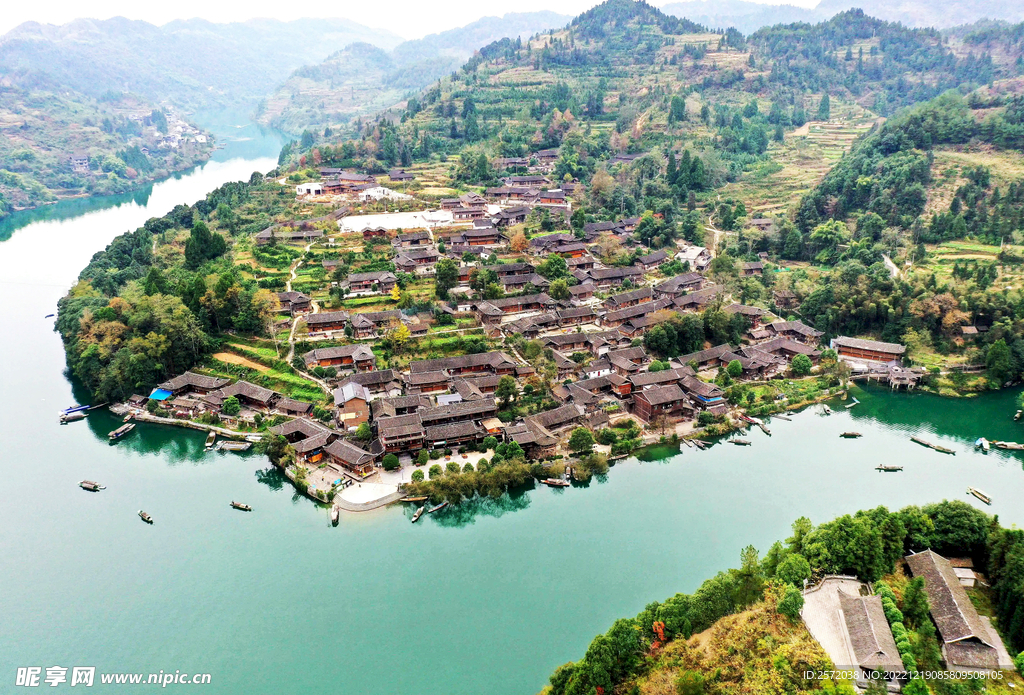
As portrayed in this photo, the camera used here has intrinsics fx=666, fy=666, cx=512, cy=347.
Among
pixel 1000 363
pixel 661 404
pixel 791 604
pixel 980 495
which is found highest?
pixel 791 604

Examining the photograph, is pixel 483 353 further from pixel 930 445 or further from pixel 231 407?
pixel 930 445

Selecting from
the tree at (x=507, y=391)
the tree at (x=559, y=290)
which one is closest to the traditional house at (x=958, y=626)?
the tree at (x=507, y=391)

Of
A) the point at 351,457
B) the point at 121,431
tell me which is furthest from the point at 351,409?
the point at 121,431

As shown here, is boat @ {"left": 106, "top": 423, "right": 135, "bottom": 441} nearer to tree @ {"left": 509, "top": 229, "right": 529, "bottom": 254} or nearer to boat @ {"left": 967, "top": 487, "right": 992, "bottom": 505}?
tree @ {"left": 509, "top": 229, "right": 529, "bottom": 254}

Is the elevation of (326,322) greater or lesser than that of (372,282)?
lesser

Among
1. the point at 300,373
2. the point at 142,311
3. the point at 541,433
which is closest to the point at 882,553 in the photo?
the point at 541,433

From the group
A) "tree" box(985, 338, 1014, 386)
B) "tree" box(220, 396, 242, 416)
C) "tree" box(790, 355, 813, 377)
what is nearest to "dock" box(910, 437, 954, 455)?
"tree" box(790, 355, 813, 377)

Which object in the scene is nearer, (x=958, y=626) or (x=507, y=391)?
(x=958, y=626)

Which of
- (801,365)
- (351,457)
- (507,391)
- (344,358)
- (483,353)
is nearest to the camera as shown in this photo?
(351,457)
